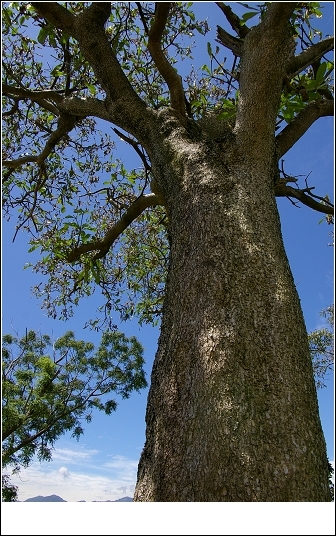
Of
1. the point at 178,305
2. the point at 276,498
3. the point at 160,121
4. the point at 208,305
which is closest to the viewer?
the point at 276,498

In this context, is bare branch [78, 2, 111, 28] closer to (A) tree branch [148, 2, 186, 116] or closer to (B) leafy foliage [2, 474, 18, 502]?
(A) tree branch [148, 2, 186, 116]

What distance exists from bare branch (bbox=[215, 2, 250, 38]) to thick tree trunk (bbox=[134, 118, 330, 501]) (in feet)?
7.06

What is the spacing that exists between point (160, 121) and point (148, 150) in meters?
0.21

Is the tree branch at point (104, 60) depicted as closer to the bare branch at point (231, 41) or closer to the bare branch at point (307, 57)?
the bare branch at point (231, 41)

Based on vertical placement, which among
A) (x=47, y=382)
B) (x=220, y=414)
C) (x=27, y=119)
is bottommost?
(x=220, y=414)

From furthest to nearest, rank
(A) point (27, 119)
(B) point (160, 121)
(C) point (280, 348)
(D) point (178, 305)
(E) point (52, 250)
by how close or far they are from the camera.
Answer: (A) point (27, 119) → (E) point (52, 250) → (B) point (160, 121) → (D) point (178, 305) → (C) point (280, 348)

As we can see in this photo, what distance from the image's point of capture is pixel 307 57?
3.23 meters

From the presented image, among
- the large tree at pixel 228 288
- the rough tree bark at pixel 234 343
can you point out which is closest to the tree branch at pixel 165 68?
the large tree at pixel 228 288

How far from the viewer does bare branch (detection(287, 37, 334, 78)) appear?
3109 millimetres

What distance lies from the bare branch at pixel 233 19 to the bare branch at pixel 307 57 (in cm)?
73

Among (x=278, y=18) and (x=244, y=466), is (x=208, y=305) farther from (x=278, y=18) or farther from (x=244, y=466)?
(x=278, y=18)

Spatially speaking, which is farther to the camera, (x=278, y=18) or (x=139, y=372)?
(x=139, y=372)

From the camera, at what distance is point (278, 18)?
97.0 inches

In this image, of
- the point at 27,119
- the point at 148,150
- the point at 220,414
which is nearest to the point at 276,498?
the point at 220,414
